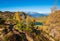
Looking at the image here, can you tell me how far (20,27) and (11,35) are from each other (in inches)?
471

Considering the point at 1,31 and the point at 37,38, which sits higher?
the point at 1,31

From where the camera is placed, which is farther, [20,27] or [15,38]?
[20,27]

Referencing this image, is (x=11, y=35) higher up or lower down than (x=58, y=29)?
higher up

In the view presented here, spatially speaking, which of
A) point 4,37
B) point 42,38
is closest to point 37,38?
point 42,38

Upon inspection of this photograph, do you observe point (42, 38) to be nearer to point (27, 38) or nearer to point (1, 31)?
point (27, 38)

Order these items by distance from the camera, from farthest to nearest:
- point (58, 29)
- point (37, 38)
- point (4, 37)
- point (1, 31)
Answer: point (58, 29), point (37, 38), point (1, 31), point (4, 37)

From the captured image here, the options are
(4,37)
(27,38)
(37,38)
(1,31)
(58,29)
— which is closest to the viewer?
(4,37)

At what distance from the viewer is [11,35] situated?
45906 mm

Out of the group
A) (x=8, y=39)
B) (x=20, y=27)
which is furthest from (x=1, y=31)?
(x=20, y=27)

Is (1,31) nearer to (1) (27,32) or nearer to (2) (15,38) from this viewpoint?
(2) (15,38)

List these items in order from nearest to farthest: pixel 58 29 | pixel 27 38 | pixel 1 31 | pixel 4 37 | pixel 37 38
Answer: pixel 4 37
pixel 1 31
pixel 27 38
pixel 37 38
pixel 58 29

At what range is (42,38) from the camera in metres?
57.3

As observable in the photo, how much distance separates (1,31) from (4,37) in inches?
141

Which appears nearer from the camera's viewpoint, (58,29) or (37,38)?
(37,38)
